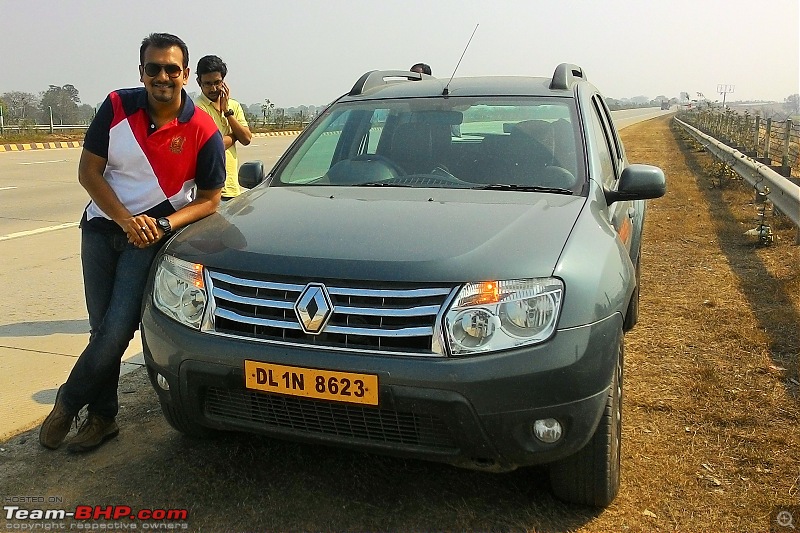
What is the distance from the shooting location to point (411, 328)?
2.55 metres

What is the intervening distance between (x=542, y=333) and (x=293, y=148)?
2.19 m

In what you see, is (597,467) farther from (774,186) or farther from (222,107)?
(774,186)

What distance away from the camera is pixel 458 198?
3361mm

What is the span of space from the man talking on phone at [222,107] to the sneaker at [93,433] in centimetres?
181

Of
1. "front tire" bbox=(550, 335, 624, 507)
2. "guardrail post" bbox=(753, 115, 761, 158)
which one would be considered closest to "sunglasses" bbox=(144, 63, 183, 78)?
"front tire" bbox=(550, 335, 624, 507)

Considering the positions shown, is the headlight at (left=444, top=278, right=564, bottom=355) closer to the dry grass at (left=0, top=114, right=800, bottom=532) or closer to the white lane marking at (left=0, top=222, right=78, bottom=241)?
the dry grass at (left=0, top=114, right=800, bottom=532)

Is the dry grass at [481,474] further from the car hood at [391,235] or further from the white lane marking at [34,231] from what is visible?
the white lane marking at [34,231]

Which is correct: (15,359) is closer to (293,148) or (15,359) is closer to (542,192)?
(293,148)

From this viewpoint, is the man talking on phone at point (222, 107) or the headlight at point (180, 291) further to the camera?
the man talking on phone at point (222, 107)

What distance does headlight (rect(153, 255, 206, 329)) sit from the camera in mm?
2854

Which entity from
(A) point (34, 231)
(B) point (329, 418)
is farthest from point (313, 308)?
(A) point (34, 231)

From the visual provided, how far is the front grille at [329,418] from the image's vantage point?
262 centimetres

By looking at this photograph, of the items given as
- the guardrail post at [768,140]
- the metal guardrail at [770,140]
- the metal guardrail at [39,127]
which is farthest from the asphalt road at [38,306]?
the metal guardrail at [39,127]

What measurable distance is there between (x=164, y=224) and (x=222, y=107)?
6.33ft
